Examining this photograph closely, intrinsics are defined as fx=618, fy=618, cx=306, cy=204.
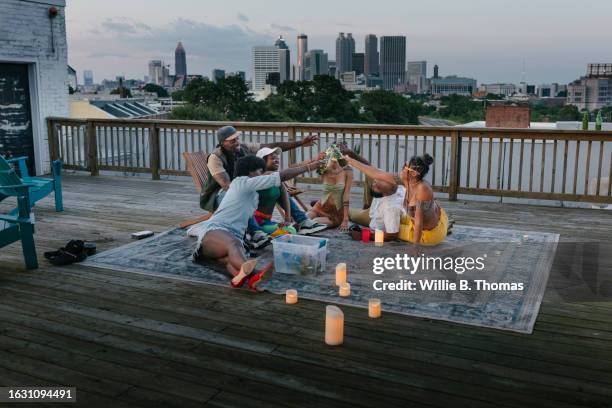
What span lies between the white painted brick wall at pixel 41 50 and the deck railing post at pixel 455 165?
6863 mm

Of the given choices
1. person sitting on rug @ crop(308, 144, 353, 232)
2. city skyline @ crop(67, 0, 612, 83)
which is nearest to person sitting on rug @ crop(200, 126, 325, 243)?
person sitting on rug @ crop(308, 144, 353, 232)

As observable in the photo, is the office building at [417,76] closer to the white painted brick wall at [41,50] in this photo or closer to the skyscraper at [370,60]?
the skyscraper at [370,60]

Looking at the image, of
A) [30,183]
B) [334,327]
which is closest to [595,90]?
[30,183]

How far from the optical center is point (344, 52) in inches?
6801

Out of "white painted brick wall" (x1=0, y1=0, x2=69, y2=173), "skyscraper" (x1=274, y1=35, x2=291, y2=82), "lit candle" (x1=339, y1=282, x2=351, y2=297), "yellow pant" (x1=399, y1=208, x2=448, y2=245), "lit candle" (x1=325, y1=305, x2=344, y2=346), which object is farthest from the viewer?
"skyscraper" (x1=274, y1=35, x2=291, y2=82)

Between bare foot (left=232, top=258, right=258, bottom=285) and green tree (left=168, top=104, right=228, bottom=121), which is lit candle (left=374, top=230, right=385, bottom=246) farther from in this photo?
green tree (left=168, top=104, right=228, bottom=121)

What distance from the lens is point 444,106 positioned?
235 feet

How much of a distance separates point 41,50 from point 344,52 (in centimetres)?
16792

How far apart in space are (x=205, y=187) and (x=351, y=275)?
78.3 inches

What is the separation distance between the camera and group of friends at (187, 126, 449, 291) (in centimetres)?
464

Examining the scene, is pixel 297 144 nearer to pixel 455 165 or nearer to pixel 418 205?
pixel 418 205

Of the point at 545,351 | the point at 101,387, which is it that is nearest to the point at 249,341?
the point at 101,387

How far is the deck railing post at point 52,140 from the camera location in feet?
34.7

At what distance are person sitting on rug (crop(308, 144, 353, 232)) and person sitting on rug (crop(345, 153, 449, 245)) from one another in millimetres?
257
